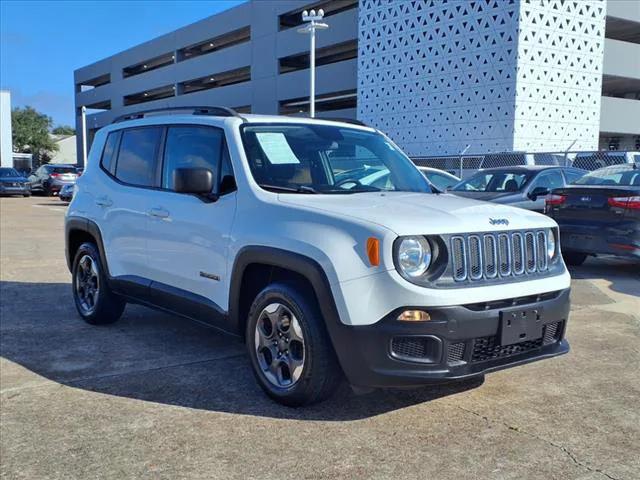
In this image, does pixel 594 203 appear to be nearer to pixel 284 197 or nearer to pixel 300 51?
pixel 284 197

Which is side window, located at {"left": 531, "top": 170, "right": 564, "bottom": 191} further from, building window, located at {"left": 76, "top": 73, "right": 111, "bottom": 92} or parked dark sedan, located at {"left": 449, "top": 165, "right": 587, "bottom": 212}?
building window, located at {"left": 76, "top": 73, "right": 111, "bottom": 92}

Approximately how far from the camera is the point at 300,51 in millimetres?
41812

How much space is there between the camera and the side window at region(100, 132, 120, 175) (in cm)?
582

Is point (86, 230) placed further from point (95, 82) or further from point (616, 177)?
point (95, 82)

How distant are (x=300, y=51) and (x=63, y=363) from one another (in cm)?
3936

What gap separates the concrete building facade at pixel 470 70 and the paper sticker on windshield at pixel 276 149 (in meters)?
24.6

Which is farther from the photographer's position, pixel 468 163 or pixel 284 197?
pixel 468 163

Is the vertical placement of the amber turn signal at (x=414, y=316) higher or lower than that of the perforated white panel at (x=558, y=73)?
lower

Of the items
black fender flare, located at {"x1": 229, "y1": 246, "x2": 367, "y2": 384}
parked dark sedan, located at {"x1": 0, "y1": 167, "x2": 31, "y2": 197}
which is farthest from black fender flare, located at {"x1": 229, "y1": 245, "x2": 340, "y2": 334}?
parked dark sedan, located at {"x1": 0, "y1": 167, "x2": 31, "y2": 197}

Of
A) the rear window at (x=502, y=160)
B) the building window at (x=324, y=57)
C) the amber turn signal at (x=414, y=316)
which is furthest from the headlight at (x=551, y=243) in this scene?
the building window at (x=324, y=57)

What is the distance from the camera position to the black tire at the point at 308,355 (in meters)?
3.62

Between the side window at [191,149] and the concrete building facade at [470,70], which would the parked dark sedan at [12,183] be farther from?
the side window at [191,149]

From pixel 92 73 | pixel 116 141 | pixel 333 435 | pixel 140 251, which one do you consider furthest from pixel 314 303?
pixel 92 73

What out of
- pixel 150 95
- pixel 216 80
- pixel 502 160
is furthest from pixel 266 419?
pixel 150 95
